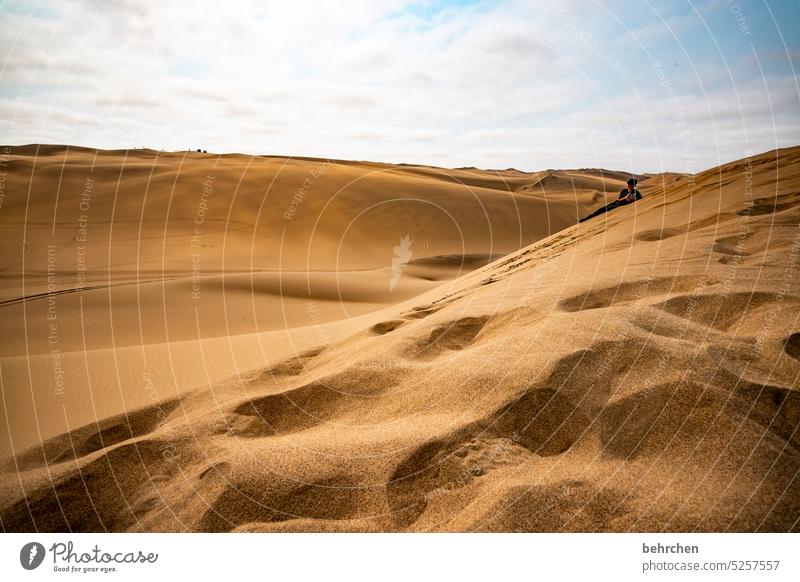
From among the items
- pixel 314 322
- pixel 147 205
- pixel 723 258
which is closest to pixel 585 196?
pixel 147 205

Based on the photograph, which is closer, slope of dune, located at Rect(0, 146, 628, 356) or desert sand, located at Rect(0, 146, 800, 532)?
desert sand, located at Rect(0, 146, 800, 532)

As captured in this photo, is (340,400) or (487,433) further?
(340,400)

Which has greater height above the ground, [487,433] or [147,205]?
[147,205]

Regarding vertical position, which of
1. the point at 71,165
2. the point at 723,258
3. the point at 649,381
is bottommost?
the point at 649,381

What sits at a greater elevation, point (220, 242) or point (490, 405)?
point (220, 242)

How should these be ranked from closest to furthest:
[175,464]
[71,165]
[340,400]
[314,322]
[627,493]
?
1. [627,493]
2. [175,464]
3. [340,400]
4. [314,322]
5. [71,165]

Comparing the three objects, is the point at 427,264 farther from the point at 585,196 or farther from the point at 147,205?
the point at 585,196

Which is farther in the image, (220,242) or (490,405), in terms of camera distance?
(220,242)

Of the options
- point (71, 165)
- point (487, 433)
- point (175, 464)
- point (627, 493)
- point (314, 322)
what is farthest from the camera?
point (71, 165)

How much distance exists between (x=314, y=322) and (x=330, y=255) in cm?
974

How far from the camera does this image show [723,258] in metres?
3.83

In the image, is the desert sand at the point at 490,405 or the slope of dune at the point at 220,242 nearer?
the desert sand at the point at 490,405

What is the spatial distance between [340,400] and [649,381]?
5.86 feet

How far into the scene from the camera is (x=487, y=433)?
2391 mm
